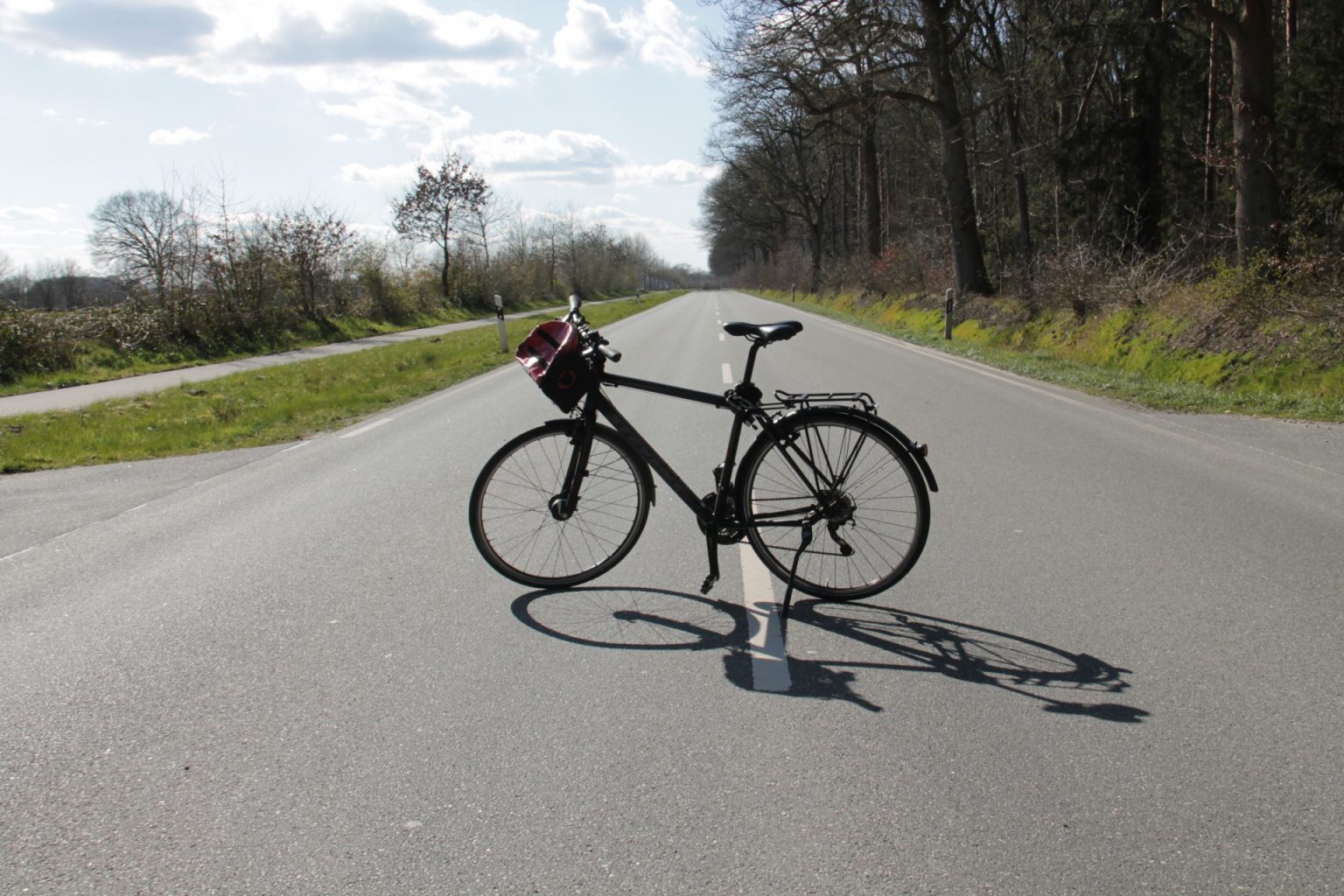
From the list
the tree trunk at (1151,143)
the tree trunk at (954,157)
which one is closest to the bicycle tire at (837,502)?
the tree trunk at (1151,143)

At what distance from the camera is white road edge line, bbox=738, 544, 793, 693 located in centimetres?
327

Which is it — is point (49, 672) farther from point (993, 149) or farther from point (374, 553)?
point (993, 149)

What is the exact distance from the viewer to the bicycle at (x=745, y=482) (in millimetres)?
3965

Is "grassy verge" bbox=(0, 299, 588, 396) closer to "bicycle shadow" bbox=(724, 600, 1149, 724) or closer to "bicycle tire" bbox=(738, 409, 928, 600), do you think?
"bicycle tire" bbox=(738, 409, 928, 600)

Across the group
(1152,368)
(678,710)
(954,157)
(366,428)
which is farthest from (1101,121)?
(678,710)

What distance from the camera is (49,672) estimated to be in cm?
348

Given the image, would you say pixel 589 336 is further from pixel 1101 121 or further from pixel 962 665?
pixel 1101 121

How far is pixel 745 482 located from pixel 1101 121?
20295mm

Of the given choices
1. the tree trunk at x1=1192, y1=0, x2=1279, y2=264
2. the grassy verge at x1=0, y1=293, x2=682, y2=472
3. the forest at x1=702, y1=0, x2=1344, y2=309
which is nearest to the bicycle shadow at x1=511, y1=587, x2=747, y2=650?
the grassy verge at x1=0, y1=293, x2=682, y2=472

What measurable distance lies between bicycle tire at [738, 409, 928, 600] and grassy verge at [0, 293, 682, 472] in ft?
22.7

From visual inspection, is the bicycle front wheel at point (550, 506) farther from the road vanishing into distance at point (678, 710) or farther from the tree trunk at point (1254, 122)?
the tree trunk at point (1254, 122)

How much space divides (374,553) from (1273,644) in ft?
14.2

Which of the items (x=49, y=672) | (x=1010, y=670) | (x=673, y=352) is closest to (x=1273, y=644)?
A: (x=1010, y=670)

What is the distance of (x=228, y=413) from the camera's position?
1105 cm
